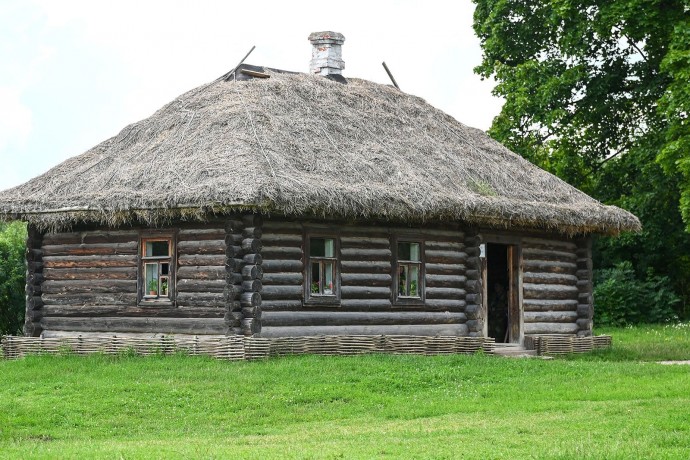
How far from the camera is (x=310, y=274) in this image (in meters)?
23.9

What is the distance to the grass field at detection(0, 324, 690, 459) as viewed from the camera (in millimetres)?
14266

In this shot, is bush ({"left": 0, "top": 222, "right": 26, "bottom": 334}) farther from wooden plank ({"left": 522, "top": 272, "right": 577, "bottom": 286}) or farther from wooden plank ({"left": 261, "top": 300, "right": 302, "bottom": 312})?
wooden plank ({"left": 522, "top": 272, "right": 577, "bottom": 286})

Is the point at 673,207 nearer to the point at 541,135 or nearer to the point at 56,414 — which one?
the point at 541,135

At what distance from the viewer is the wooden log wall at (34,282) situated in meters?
26.0

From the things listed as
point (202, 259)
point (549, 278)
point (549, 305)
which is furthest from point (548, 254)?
point (202, 259)

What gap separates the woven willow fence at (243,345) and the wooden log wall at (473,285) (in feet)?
1.77

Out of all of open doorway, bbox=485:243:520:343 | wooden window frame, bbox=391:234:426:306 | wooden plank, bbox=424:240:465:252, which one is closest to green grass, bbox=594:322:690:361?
open doorway, bbox=485:243:520:343

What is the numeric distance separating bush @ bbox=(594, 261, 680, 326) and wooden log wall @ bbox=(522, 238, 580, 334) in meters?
8.77

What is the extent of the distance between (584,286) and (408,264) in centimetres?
595

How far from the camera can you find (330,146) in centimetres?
2491

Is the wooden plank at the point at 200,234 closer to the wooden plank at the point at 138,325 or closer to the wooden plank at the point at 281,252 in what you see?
the wooden plank at the point at 281,252

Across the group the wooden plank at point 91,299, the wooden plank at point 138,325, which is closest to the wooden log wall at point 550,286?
the wooden plank at point 138,325

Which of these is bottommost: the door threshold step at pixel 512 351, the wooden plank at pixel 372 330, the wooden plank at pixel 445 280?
the door threshold step at pixel 512 351

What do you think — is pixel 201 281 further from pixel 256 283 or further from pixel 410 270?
pixel 410 270
